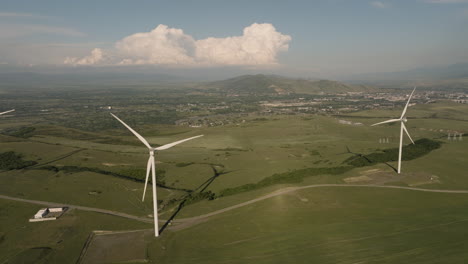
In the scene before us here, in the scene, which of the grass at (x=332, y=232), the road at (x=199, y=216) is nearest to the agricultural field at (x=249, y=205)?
the grass at (x=332, y=232)

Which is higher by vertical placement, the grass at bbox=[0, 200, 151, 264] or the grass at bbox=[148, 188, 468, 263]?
the grass at bbox=[148, 188, 468, 263]

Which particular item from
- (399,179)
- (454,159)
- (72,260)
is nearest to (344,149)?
(454,159)

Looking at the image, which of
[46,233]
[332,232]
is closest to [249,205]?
[332,232]

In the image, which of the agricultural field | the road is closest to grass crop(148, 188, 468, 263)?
the agricultural field

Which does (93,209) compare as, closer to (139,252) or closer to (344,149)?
(139,252)

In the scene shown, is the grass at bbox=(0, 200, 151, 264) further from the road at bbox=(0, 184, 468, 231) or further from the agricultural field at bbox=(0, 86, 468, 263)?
the road at bbox=(0, 184, 468, 231)

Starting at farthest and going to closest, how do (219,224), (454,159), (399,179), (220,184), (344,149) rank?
1. (344,149)
2. (454,159)
3. (220,184)
4. (399,179)
5. (219,224)

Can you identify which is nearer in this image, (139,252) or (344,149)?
(139,252)

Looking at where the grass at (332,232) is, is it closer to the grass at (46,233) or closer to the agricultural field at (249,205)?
the agricultural field at (249,205)
